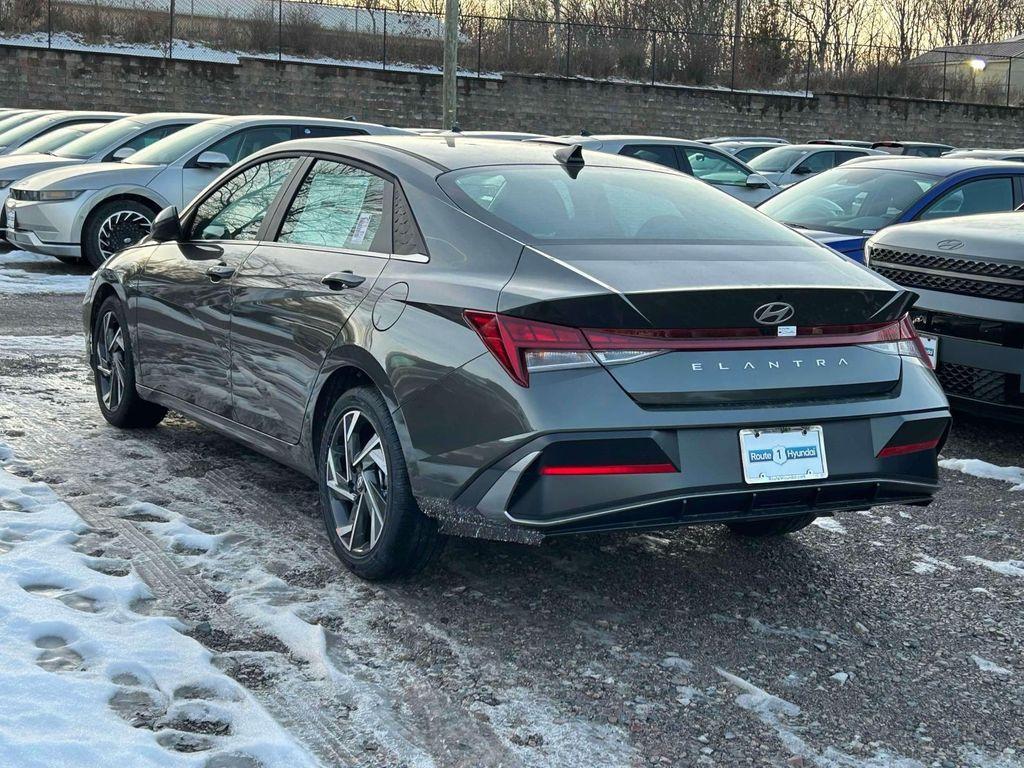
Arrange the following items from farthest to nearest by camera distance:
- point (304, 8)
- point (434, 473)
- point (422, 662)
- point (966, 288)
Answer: point (304, 8), point (966, 288), point (434, 473), point (422, 662)

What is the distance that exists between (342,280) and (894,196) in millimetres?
5958

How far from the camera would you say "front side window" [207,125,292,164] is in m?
13.6

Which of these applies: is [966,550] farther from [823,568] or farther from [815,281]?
[815,281]

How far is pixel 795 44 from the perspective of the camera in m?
44.8

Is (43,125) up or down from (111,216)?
up

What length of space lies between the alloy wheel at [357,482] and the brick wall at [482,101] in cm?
3168

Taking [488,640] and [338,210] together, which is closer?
[488,640]

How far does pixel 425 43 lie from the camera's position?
1615 inches

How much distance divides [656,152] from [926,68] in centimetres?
3563

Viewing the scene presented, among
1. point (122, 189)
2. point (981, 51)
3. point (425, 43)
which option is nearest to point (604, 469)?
point (122, 189)

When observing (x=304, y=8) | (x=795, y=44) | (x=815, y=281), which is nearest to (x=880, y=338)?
(x=815, y=281)

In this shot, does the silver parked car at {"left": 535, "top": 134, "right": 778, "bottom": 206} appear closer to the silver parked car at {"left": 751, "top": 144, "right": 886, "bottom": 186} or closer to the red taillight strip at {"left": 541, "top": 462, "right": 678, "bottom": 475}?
the silver parked car at {"left": 751, "top": 144, "right": 886, "bottom": 186}

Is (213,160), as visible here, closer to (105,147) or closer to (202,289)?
(105,147)

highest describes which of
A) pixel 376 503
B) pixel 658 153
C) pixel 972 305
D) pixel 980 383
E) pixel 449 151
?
pixel 658 153
